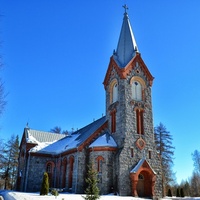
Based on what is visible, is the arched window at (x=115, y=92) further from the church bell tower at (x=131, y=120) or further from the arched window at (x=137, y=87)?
the arched window at (x=137, y=87)

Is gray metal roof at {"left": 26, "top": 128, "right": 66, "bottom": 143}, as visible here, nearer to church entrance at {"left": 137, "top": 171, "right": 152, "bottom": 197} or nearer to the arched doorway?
the arched doorway

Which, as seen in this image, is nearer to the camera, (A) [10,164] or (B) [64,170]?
(B) [64,170]

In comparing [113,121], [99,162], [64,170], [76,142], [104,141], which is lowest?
[64,170]

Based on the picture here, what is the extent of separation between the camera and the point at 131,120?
88.2 ft

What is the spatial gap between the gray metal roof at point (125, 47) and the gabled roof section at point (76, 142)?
8486mm

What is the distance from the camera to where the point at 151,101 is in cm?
2970

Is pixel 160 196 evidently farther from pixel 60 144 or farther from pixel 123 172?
pixel 60 144

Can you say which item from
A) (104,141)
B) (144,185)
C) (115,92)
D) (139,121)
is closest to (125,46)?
(115,92)

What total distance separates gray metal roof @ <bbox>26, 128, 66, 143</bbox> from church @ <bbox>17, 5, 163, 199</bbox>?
43cm

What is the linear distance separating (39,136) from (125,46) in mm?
19730

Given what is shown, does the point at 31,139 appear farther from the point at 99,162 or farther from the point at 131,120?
the point at 131,120

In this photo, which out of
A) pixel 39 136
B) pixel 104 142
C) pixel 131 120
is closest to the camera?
pixel 104 142

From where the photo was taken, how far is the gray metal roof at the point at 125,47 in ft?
101

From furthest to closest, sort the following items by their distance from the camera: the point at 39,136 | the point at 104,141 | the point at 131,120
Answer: the point at 39,136 < the point at 131,120 < the point at 104,141
